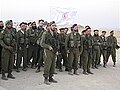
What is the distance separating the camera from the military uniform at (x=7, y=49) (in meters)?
8.22

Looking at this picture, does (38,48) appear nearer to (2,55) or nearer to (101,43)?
(2,55)

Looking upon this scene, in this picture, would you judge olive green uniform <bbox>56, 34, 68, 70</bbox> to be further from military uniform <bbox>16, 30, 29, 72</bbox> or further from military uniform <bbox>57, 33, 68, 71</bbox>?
military uniform <bbox>16, 30, 29, 72</bbox>

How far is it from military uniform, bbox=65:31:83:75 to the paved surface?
45 cm

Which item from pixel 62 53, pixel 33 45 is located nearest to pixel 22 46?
pixel 33 45

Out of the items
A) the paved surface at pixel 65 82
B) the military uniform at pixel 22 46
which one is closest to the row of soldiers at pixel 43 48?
the military uniform at pixel 22 46

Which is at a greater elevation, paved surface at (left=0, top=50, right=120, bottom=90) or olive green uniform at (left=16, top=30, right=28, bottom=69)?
olive green uniform at (left=16, top=30, right=28, bottom=69)

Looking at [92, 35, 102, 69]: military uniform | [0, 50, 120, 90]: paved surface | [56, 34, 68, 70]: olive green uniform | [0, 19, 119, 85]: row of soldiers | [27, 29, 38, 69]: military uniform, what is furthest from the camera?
[92, 35, 102, 69]: military uniform

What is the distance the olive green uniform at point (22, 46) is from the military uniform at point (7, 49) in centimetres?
91

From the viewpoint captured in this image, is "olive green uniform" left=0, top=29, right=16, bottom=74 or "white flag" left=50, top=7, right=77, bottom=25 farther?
"white flag" left=50, top=7, right=77, bottom=25

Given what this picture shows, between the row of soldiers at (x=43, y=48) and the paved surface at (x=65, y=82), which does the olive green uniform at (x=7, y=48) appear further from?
the paved surface at (x=65, y=82)

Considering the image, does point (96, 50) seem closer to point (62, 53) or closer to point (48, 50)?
point (62, 53)

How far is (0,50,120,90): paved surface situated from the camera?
304 inches

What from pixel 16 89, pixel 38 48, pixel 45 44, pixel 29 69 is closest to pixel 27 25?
pixel 38 48

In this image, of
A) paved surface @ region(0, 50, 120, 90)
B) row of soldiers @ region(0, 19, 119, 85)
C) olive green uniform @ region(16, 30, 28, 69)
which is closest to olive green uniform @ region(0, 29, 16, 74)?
row of soldiers @ region(0, 19, 119, 85)
